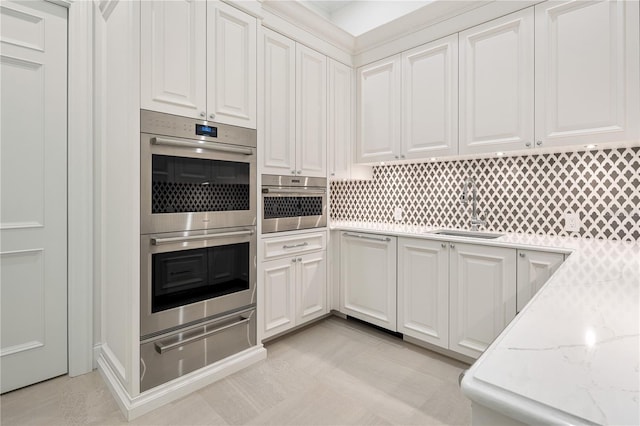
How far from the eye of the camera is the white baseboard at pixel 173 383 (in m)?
1.78

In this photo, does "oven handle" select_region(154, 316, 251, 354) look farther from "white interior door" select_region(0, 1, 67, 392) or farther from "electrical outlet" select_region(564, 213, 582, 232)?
"electrical outlet" select_region(564, 213, 582, 232)

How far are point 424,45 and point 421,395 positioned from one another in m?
2.57

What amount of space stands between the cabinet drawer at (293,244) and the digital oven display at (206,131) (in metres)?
0.84

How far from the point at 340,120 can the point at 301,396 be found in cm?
229

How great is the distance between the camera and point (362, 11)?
343 cm

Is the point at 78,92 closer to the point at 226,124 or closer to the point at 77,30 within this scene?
the point at 77,30

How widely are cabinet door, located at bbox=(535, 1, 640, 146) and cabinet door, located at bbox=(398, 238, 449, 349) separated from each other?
1039mm

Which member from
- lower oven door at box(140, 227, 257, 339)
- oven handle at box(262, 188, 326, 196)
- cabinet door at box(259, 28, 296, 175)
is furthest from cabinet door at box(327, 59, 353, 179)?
lower oven door at box(140, 227, 257, 339)

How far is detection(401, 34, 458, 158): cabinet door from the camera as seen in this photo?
251cm

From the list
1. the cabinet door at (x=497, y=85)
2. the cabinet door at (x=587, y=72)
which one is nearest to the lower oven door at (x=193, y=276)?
the cabinet door at (x=497, y=85)

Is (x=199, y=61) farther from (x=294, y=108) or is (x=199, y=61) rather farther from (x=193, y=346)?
(x=193, y=346)

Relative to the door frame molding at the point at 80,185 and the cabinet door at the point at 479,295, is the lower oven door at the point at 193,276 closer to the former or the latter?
the door frame molding at the point at 80,185

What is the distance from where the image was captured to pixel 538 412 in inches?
18.4

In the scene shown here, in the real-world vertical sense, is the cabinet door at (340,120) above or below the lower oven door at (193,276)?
above
